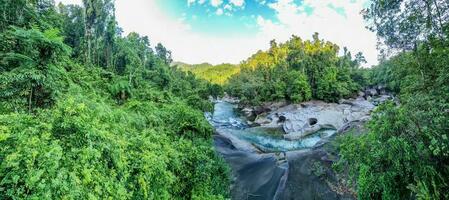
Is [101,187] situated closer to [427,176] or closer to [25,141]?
[25,141]

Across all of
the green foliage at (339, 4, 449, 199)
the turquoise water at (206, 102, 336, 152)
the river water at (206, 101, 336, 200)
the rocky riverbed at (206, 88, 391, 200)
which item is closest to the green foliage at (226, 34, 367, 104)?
the turquoise water at (206, 102, 336, 152)

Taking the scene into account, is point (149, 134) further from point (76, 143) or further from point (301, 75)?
point (301, 75)

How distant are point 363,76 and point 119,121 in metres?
61.4

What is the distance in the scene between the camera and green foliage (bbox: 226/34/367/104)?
43062 millimetres

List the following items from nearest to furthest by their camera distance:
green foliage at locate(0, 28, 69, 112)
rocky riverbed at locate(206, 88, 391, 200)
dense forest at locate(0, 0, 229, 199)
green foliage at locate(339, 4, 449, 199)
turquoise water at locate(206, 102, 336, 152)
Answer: dense forest at locate(0, 0, 229, 199) → green foliage at locate(339, 4, 449, 199) → green foliage at locate(0, 28, 69, 112) → rocky riverbed at locate(206, 88, 391, 200) → turquoise water at locate(206, 102, 336, 152)

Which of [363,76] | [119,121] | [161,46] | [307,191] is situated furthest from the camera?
[363,76]

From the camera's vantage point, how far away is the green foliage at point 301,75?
141ft

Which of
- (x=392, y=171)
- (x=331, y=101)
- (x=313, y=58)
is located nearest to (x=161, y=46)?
(x=313, y=58)

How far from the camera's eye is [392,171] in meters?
6.90

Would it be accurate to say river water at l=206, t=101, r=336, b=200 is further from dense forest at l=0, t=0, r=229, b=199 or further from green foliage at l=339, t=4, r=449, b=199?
green foliage at l=339, t=4, r=449, b=199

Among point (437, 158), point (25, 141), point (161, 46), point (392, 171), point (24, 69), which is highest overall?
point (161, 46)

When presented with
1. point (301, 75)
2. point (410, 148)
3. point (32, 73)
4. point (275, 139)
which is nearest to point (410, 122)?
point (410, 148)

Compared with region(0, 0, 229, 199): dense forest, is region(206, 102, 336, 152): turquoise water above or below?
below

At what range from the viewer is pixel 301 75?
43094mm
